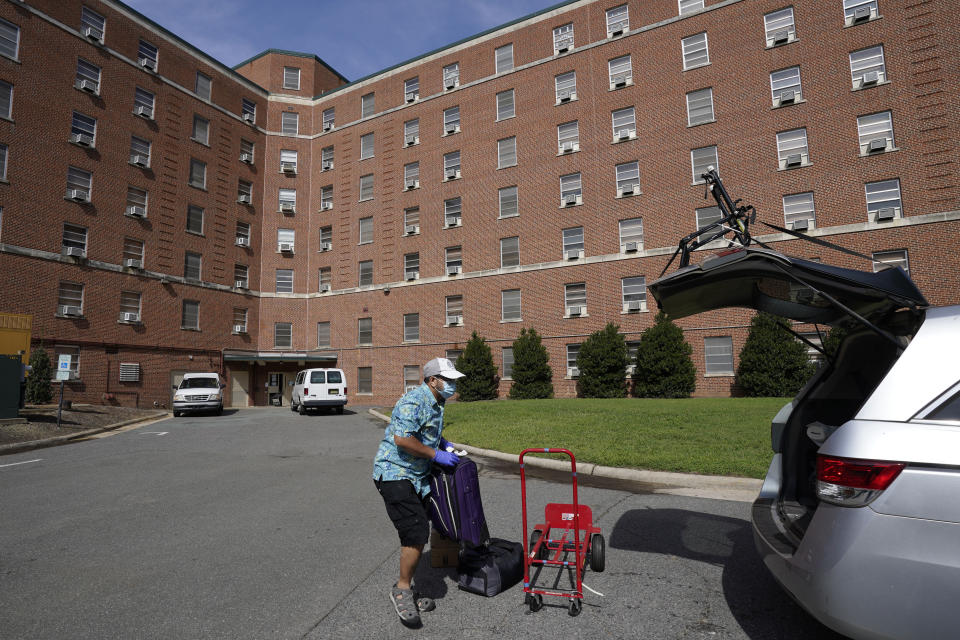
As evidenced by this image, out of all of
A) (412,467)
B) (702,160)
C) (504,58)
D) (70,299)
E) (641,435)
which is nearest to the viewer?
(412,467)

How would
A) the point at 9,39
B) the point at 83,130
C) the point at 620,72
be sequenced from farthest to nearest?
the point at 620,72 → the point at 83,130 → the point at 9,39

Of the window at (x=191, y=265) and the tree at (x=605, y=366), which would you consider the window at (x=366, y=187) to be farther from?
the tree at (x=605, y=366)

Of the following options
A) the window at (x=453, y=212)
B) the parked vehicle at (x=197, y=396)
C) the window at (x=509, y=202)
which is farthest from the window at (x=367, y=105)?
the parked vehicle at (x=197, y=396)

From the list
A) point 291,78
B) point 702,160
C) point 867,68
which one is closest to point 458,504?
point 702,160

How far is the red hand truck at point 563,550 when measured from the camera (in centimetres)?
366

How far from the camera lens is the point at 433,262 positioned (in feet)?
108

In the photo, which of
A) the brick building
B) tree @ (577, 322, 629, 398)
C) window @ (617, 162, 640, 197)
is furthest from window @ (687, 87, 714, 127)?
tree @ (577, 322, 629, 398)

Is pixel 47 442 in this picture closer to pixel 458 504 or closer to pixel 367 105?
pixel 458 504

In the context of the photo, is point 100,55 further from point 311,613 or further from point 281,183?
point 311,613

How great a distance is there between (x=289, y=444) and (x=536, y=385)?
16.2 metres

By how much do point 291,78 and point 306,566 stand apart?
43.1m

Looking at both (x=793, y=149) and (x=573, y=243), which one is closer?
(x=793, y=149)

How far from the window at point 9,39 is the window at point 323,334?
2077cm

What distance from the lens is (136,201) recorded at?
30.5m
